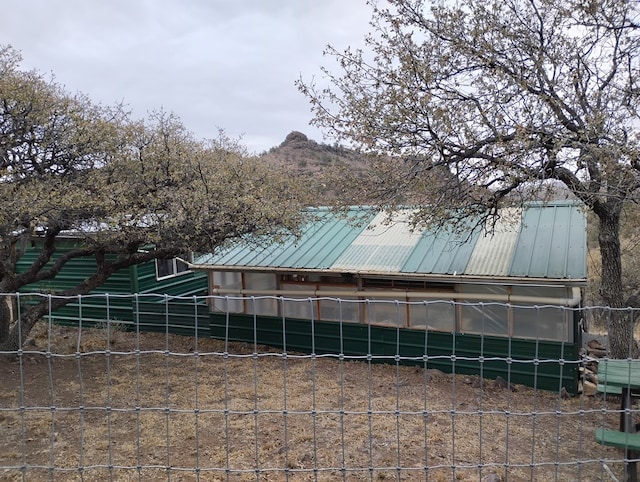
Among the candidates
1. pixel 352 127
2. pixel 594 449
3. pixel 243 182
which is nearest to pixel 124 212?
pixel 243 182

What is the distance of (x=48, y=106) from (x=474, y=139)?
19.8ft

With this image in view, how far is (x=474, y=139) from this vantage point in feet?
21.5

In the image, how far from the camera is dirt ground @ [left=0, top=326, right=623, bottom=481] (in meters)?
3.84

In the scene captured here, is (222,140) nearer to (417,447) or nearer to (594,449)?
(417,447)

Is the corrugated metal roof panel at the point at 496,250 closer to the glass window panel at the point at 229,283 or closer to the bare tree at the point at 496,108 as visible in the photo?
the bare tree at the point at 496,108

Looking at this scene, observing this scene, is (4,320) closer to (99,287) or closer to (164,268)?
(99,287)

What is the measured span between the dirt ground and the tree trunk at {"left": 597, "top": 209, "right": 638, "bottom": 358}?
98 cm

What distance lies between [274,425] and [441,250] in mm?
4544

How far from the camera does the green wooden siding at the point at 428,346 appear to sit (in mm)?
7652

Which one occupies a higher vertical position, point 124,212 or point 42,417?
point 124,212

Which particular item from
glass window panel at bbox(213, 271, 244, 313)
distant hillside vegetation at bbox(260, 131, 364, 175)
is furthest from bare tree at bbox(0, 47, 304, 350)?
distant hillside vegetation at bbox(260, 131, 364, 175)

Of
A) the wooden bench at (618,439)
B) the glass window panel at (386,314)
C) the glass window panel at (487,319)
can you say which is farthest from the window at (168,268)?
the wooden bench at (618,439)

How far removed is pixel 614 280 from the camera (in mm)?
7727

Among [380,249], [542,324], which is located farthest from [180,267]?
[542,324]
